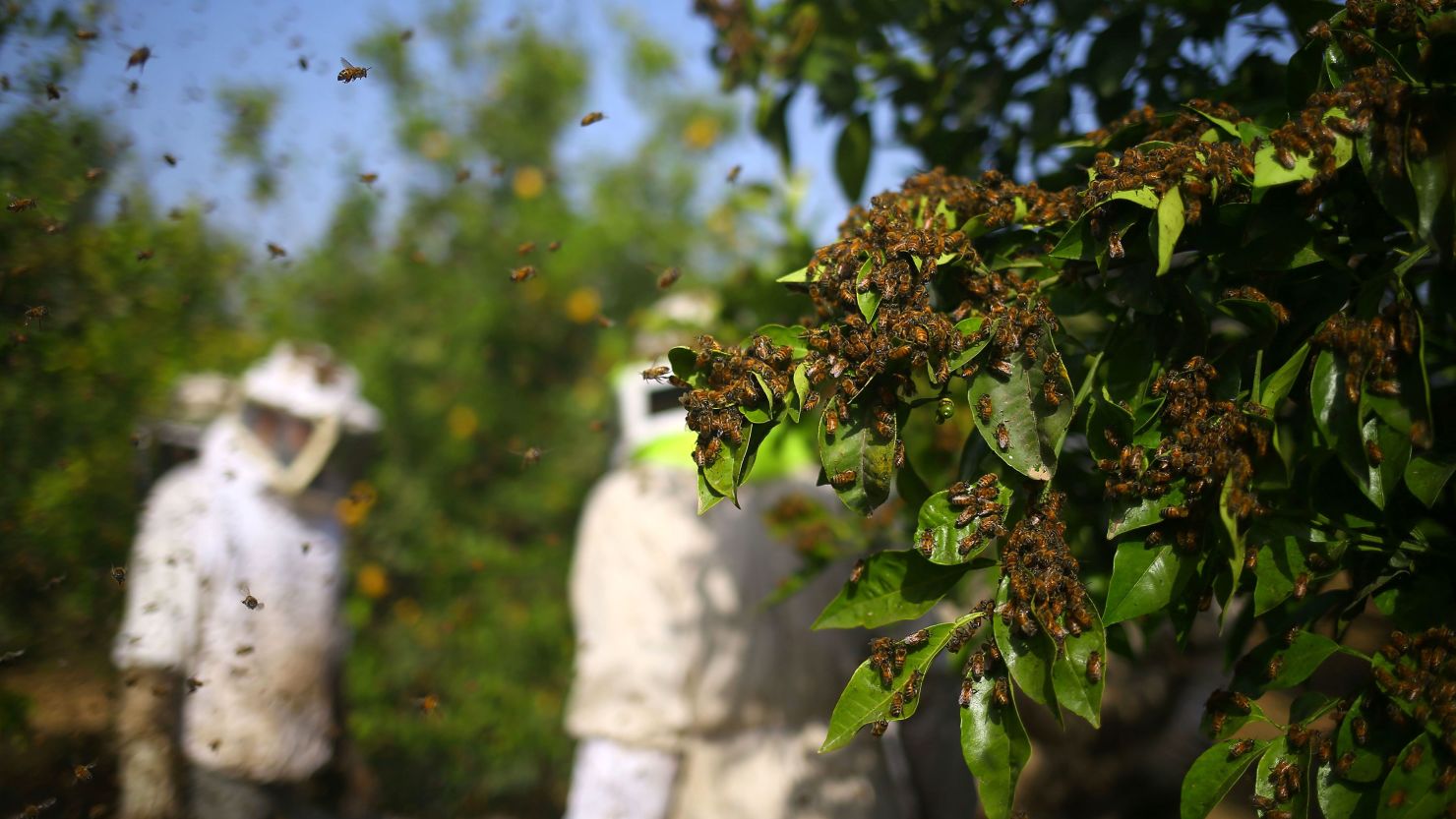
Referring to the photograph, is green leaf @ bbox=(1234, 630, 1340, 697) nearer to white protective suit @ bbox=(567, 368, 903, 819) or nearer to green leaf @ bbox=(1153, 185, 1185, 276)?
green leaf @ bbox=(1153, 185, 1185, 276)

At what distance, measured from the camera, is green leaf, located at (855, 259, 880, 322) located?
111 cm

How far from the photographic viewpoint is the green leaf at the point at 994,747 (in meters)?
1.10

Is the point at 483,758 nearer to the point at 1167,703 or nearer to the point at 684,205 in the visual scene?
the point at 1167,703

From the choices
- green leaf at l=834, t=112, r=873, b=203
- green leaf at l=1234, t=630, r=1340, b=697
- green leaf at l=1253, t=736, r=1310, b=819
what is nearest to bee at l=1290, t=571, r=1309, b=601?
green leaf at l=1234, t=630, r=1340, b=697

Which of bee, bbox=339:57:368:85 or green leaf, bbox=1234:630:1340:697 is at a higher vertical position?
bee, bbox=339:57:368:85

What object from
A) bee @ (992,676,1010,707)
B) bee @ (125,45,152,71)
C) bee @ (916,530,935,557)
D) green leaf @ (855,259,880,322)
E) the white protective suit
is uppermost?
bee @ (125,45,152,71)

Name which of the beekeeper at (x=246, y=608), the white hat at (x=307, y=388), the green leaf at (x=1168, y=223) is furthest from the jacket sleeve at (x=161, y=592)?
the green leaf at (x=1168, y=223)

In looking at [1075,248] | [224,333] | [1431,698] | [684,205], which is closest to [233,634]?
[224,333]

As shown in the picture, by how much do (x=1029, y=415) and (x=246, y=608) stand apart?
3.50m

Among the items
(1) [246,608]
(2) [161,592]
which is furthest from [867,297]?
(1) [246,608]

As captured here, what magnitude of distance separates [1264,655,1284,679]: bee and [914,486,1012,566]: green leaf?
0.43 metres

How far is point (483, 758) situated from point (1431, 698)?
4164mm

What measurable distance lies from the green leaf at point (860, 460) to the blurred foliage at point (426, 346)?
109 centimetres

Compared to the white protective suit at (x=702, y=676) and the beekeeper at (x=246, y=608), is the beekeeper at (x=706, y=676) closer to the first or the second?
the white protective suit at (x=702, y=676)
